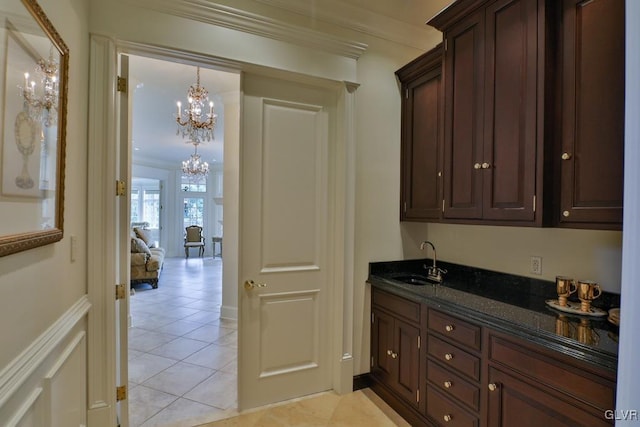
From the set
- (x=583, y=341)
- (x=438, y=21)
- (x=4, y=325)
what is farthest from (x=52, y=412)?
(x=438, y=21)

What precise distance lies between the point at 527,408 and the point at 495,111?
1497 millimetres

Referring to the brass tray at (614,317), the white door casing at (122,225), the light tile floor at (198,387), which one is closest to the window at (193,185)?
the light tile floor at (198,387)

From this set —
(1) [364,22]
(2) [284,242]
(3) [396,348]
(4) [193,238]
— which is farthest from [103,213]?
(4) [193,238]

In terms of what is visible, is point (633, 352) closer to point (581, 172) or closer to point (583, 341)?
point (583, 341)

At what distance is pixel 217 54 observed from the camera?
2.04 m

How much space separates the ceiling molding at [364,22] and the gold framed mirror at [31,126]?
4.81 ft

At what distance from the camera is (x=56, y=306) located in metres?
1.39

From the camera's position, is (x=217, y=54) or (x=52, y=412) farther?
(x=217, y=54)

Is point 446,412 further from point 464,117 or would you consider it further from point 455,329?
point 464,117

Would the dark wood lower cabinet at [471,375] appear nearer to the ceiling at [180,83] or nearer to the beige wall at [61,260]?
the beige wall at [61,260]

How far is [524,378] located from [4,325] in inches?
77.4

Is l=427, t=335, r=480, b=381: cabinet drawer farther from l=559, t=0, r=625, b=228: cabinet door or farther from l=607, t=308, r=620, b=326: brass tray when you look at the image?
l=559, t=0, r=625, b=228: cabinet door

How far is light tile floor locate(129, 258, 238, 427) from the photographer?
229 centimetres

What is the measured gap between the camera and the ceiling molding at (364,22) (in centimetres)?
232
